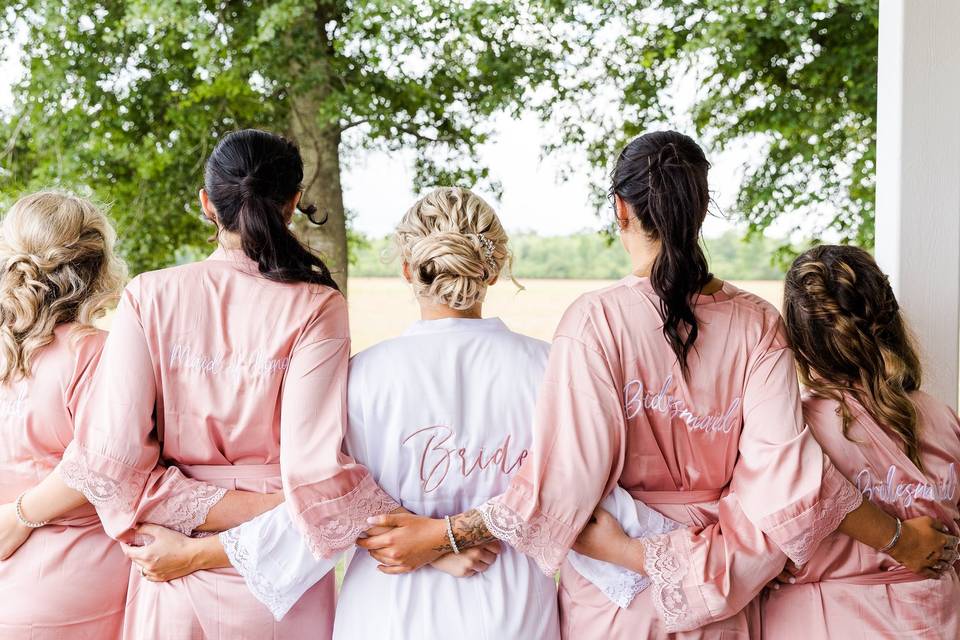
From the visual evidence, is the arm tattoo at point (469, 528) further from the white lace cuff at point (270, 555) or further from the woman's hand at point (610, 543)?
the white lace cuff at point (270, 555)

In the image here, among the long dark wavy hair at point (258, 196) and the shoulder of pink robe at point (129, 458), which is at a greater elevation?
the long dark wavy hair at point (258, 196)

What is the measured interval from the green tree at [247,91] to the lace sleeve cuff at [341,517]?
3686 millimetres

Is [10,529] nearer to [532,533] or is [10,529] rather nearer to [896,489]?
[532,533]

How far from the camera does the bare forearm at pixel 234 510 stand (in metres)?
1.75

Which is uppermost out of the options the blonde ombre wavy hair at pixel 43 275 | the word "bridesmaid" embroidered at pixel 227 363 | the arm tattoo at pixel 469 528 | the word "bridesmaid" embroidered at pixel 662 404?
the blonde ombre wavy hair at pixel 43 275

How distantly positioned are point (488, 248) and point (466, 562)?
607mm

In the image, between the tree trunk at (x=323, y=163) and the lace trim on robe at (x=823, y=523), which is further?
the tree trunk at (x=323, y=163)

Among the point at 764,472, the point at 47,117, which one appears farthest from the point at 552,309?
the point at 764,472

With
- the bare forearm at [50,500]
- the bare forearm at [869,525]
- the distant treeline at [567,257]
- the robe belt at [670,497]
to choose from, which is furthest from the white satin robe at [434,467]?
the distant treeline at [567,257]

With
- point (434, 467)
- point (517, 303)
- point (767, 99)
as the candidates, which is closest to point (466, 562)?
point (434, 467)

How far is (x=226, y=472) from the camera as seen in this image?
5.86 ft

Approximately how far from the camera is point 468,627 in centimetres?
171

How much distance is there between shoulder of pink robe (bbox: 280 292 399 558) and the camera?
1672 mm

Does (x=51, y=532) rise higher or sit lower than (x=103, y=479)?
lower
